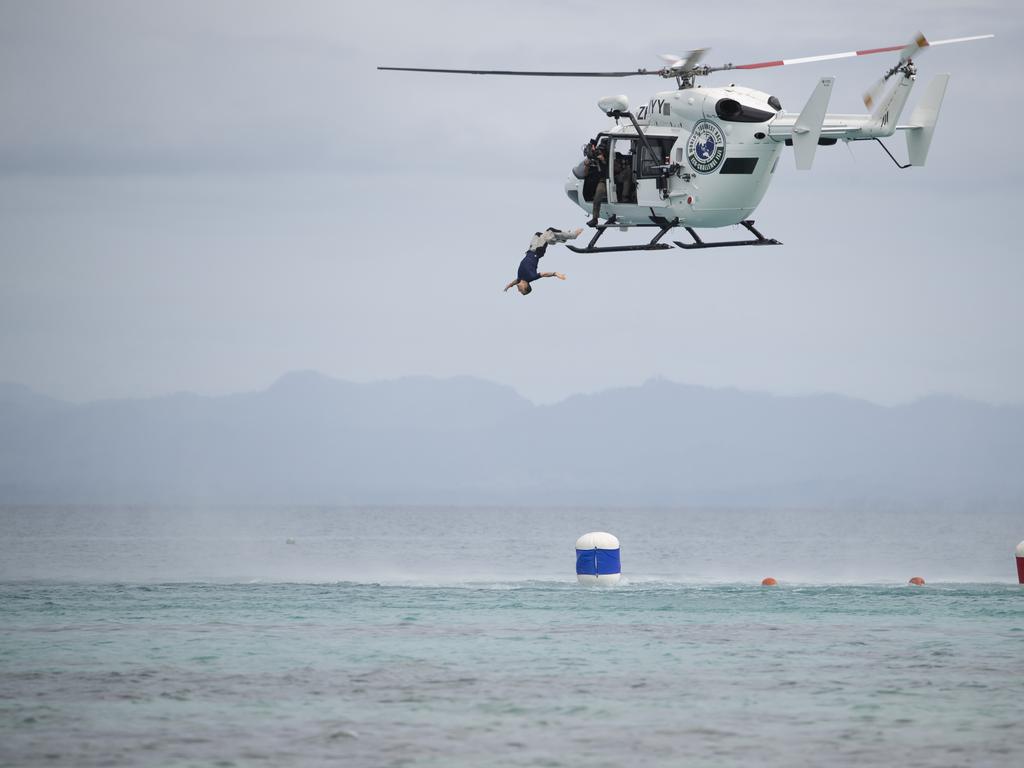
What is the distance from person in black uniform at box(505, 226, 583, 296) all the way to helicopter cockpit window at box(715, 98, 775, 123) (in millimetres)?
3644

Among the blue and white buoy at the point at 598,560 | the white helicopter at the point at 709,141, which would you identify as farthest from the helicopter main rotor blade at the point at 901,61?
the blue and white buoy at the point at 598,560

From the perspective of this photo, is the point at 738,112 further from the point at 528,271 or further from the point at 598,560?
the point at 598,560

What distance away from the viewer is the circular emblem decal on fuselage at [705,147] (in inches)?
Answer: 1043

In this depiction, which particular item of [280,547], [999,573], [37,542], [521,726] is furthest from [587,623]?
[37,542]

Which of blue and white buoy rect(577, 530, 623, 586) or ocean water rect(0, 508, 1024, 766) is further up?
blue and white buoy rect(577, 530, 623, 586)

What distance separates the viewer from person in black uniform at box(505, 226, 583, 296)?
26.1 m

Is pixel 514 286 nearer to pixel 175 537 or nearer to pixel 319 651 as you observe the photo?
pixel 319 651

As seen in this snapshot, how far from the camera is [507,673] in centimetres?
2152

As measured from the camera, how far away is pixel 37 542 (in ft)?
286

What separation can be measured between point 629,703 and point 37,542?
76.1 meters

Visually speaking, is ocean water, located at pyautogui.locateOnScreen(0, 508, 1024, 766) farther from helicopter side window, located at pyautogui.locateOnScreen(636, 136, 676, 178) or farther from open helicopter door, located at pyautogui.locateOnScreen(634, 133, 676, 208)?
helicopter side window, located at pyautogui.locateOnScreen(636, 136, 676, 178)

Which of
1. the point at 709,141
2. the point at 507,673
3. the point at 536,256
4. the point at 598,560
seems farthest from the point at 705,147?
the point at 598,560

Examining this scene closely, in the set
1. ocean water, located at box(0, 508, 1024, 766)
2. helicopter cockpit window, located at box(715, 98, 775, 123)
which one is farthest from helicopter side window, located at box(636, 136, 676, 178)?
ocean water, located at box(0, 508, 1024, 766)

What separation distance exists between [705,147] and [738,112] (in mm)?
956
